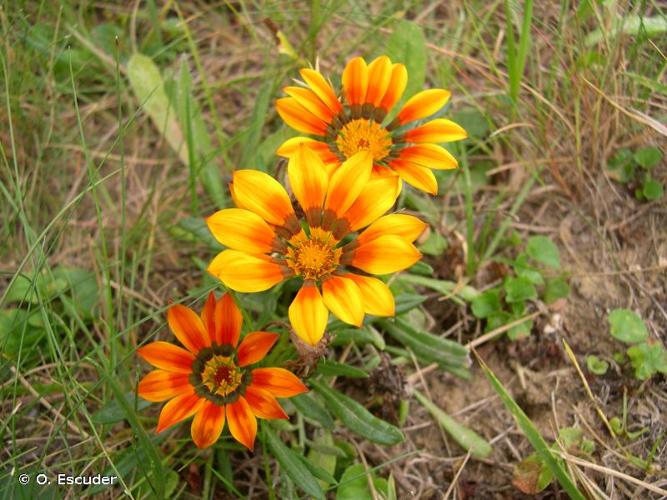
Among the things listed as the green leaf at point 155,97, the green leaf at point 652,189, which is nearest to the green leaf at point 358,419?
the green leaf at point 155,97

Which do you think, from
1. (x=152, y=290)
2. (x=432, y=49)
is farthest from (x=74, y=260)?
(x=432, y=49)

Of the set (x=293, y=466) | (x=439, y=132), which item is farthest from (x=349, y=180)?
(x=293, y=466)

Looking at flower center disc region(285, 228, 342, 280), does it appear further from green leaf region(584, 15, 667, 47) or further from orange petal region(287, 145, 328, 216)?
green leaf region(584, 15, 667, 47)

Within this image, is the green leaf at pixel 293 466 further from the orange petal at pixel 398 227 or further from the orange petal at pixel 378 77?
the orange petal at pixel 378 77

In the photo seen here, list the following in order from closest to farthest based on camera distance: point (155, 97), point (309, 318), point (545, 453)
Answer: point (309, 318), point (545, 453), point (155, 97)

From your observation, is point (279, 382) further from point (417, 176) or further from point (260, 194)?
point (417, 176)

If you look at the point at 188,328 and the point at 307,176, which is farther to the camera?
the point at 188,328
